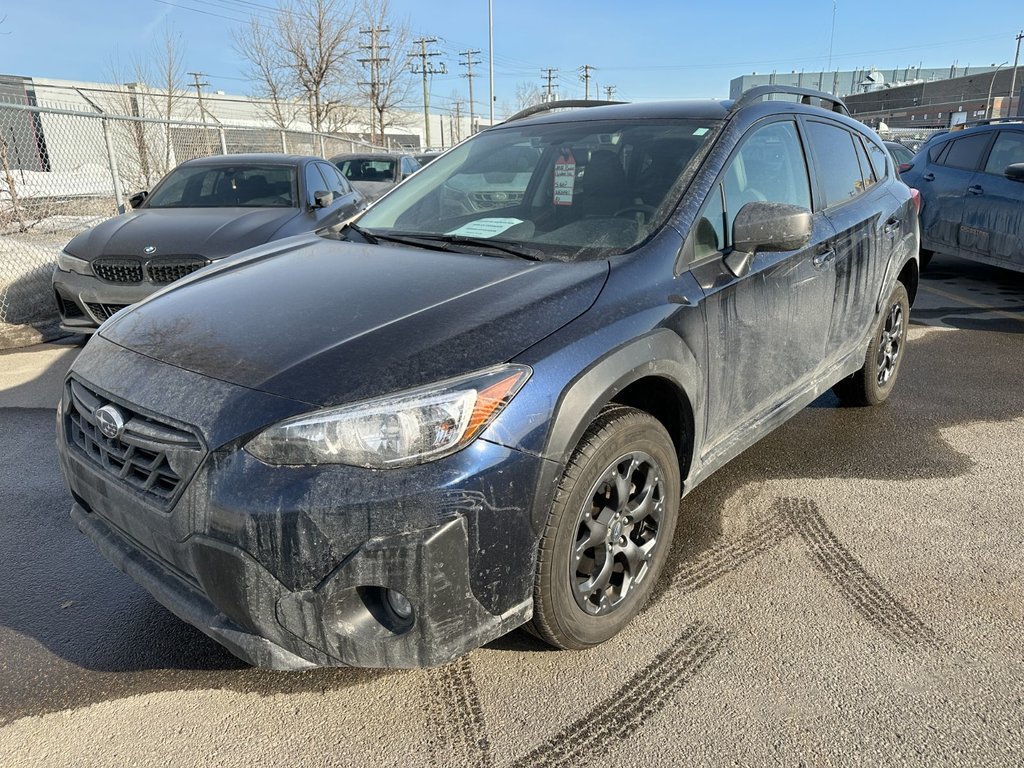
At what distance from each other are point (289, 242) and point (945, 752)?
3109 mm

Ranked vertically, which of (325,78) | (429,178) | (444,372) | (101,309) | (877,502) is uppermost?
(325,78)

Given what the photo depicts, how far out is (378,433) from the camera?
1.87 m

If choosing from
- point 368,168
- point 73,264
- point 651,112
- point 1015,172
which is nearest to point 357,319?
point 651,112

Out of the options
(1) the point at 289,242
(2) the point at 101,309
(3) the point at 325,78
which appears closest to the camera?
(1) the point at 289,242

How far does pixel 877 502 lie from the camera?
352cm

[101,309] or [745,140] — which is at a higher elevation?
[745,140]

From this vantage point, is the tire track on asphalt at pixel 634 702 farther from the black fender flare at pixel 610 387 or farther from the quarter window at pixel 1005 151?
the quarter window at pixel 1005 151

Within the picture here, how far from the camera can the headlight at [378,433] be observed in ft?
6.12

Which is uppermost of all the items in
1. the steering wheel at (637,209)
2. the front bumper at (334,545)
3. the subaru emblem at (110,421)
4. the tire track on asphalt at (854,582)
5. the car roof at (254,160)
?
the car roof at (254,160)

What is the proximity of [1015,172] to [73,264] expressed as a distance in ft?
28.0

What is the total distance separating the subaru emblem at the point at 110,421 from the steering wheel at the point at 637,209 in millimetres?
1866

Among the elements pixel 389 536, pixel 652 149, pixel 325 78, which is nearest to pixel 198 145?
pixel 325 78

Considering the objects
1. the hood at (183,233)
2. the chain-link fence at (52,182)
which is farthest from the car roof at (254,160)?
the chain-link fence at (52,182)

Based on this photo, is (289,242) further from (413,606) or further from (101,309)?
(101,309)
